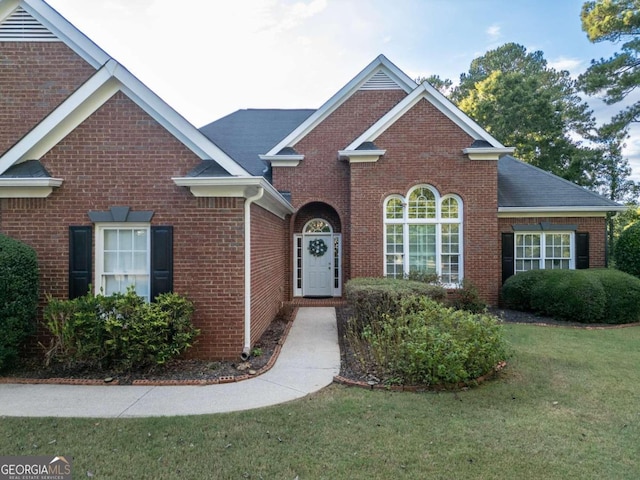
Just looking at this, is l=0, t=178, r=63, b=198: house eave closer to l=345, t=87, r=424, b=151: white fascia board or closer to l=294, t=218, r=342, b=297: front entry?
l=345, t=87, r=424, b=151: white fascia board

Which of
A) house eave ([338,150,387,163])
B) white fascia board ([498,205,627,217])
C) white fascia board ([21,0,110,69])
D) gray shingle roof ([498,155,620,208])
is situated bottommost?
white fascia board ([498,205,627,217])

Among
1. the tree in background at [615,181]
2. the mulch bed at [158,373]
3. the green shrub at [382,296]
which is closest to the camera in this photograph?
the mulch bed at [158,373]

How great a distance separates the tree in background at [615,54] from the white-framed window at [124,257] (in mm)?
21796

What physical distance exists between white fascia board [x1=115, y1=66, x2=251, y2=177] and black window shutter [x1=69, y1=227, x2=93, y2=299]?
2.37 meters

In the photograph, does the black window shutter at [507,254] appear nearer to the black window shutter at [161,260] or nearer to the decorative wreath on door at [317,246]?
the decorative wreath on door at [317,246]

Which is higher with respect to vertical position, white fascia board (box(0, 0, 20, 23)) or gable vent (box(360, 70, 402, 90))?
gable vent (box(360, 70, 402, 90))

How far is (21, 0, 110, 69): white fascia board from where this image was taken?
7320mm

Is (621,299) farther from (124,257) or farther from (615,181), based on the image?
(615,181)

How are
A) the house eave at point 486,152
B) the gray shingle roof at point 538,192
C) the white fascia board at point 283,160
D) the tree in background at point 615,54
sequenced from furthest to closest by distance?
the tree in background at point 615,54 < the white fascia board at point 283,160 < the gray shingle roof at point 538,192 < the house eave at point 486,152

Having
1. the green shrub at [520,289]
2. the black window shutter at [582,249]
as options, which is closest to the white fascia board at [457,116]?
the green shrub at [520,289]

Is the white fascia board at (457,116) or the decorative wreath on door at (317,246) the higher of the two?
the white fascia board at (457,116)

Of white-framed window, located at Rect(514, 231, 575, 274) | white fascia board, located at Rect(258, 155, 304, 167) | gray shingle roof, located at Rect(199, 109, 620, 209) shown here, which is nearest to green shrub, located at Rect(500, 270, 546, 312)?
white-framed window, located at Rect(514, 231, 575, 274)

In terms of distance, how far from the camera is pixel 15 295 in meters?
5.40

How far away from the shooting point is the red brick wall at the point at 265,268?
7.18 metres
